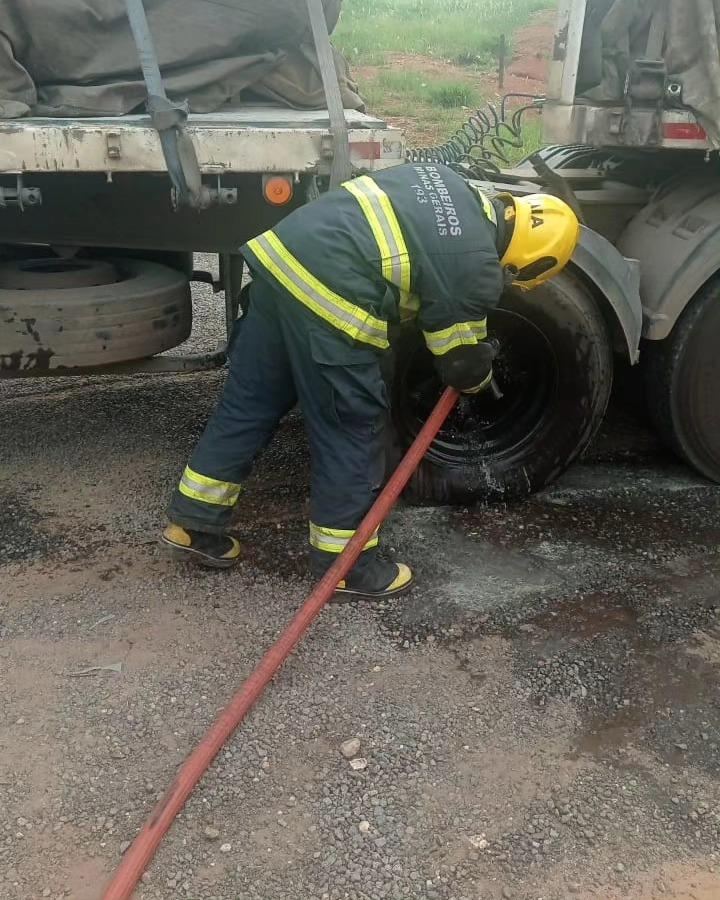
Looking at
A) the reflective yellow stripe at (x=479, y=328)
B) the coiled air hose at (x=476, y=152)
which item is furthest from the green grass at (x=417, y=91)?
the reflective yellow stripe at (x=479, y=328)

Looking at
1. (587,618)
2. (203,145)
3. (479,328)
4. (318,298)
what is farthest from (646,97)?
(587,618)

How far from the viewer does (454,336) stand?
9.23ft

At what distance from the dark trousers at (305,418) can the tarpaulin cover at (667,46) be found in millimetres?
1456

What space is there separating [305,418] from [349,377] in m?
0.25

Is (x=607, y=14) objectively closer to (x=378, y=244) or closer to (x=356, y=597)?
(x=378, y=244)

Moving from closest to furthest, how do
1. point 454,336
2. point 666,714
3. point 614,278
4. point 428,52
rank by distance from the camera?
point 666,714 < point 454,336 < point 614,278 < point 428,52

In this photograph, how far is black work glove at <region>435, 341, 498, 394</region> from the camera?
9.36 feet

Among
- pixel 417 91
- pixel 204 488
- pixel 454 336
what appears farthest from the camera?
pixel 417 91

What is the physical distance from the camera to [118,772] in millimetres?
2344

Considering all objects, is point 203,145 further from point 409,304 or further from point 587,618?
point 587,618

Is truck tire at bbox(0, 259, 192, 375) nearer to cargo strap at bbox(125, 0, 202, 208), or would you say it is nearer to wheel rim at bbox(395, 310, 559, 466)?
cargo strap at bbox(125, 0, 202, 208)

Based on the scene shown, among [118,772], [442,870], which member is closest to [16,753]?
[118,772]

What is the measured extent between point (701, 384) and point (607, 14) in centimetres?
148

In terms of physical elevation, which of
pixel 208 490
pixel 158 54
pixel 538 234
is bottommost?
pixel 208 490
